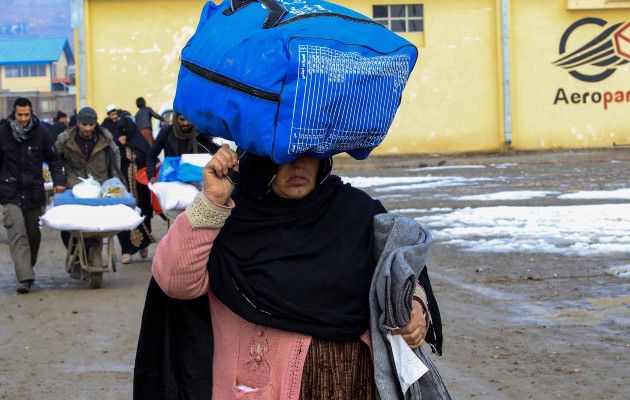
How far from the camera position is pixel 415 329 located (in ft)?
10.8

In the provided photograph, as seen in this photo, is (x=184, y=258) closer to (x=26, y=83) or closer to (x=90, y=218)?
(x=90, y=218)

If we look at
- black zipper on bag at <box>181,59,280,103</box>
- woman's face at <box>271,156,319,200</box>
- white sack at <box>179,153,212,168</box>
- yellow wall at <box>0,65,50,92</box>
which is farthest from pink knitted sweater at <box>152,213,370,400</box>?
yellow wall at <box>0,65,50,92</box>

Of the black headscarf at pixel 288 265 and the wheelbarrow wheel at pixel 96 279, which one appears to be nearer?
the black headscarf at pixel 288 265

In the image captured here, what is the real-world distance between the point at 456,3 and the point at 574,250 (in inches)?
811

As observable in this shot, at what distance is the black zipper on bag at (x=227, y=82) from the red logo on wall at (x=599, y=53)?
29.4 metres

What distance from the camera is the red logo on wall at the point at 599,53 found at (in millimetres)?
31719

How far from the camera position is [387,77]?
10.5ft

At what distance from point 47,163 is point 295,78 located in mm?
8654

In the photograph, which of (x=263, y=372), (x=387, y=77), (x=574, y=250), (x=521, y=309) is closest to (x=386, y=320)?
(x=263, y=372)

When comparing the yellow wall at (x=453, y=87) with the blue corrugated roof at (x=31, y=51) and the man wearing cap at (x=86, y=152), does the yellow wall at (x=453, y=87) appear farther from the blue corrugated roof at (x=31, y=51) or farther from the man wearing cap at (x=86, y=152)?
the blue corrugated roof at (x=31, y=51)

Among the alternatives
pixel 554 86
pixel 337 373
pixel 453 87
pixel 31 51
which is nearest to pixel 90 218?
pixel 337 373

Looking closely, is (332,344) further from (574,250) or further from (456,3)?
(456,3)

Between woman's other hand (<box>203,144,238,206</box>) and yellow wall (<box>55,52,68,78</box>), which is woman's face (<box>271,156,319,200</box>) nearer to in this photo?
woman's other hand (<box>203,144,238,206</box>)

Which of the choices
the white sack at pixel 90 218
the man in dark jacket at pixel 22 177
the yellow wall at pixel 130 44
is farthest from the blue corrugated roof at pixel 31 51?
the white sack at pixel 90 218
